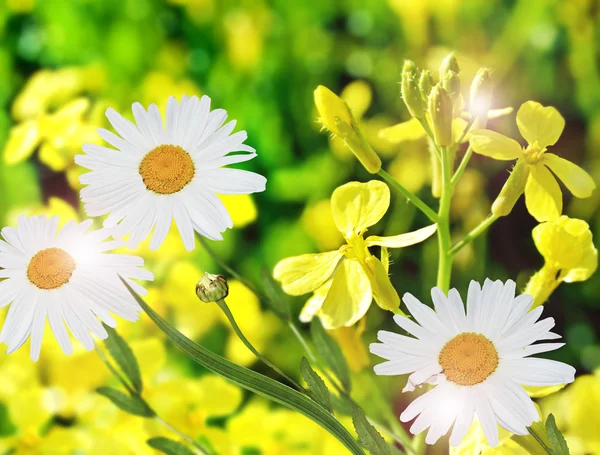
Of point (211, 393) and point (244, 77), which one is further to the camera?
point (244, 77)

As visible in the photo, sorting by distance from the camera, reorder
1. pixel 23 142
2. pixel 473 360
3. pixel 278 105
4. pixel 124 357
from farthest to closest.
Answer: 1. pixel 278 105
2. pixel 23 142
3. pixel 124 357
4. pixel 473 360

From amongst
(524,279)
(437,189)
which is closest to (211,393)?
(437,189)

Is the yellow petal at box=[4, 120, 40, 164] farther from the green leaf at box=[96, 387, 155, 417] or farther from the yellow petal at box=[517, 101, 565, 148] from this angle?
the yellow petal at box=[517, 101, 565, 148]

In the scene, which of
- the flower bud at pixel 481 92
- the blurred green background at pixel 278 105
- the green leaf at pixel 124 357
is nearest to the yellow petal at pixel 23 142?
the blurred green background at pixel 278 105

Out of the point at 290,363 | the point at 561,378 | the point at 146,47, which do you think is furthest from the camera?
the point at 146,47

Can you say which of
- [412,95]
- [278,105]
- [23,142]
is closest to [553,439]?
[412,95]

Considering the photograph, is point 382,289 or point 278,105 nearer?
point 382,289

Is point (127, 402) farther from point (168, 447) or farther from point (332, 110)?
point (332, 110)

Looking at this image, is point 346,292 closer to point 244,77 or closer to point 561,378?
point 561,378
